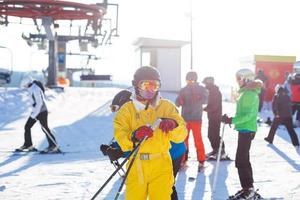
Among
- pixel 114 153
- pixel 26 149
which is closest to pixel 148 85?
pixel 114 153

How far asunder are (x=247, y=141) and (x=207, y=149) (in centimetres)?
491

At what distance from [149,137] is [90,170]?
478 cm

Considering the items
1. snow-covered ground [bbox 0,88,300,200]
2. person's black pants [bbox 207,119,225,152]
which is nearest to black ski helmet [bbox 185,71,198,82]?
person's black pants [bbox 207,119,225,152]

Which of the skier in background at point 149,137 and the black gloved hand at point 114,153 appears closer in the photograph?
the skier in background at point 149,137

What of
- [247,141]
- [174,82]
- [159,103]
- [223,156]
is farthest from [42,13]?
[159,103]

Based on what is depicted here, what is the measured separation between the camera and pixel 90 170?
838 centimetres

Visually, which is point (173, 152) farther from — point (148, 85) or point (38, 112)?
point (38, 112)

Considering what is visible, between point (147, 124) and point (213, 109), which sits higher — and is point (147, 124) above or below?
above

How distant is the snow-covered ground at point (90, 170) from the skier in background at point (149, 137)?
254 centimetres

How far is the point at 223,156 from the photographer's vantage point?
9.59 metres

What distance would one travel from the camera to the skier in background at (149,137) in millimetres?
3904

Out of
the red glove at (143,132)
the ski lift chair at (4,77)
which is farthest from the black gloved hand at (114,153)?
the ski lift chair at (4,77)

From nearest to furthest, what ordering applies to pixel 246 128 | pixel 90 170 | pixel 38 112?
pixel 246 128 < pixel 90 170 < pixel 38 112

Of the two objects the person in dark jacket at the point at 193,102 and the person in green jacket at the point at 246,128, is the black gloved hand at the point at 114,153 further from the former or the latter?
the person in dark jacket at the point at 193,102
